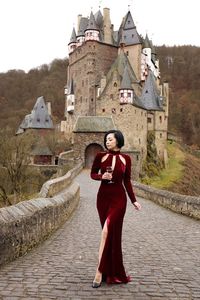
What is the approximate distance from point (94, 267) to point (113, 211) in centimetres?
120

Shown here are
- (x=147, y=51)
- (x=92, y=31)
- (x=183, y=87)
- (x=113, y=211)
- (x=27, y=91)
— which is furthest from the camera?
(x=183, y=87)

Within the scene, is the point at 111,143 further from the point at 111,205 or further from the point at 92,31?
the point at 92,31

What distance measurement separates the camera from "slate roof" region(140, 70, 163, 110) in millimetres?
57656

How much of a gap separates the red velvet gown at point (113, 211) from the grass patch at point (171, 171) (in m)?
42.0

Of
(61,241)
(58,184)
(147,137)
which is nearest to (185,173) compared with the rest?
(147,137)

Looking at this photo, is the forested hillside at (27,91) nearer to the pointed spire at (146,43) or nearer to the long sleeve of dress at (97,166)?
the pointed spire at (146,43)

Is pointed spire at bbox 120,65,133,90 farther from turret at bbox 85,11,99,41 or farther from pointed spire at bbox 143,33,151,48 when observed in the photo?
pointed spire at bbox 143,33,151,48

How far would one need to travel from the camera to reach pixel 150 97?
2277 inches

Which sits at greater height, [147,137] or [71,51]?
[71,51]

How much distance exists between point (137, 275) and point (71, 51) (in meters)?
66.6

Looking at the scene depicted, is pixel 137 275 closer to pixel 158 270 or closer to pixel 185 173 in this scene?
pixel 158 270

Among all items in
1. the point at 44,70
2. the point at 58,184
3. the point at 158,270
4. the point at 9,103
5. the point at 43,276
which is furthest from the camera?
the point at 44,70

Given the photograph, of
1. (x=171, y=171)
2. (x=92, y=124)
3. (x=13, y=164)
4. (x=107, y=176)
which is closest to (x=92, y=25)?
(x=92, y=124)

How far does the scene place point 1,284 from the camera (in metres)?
4.92
